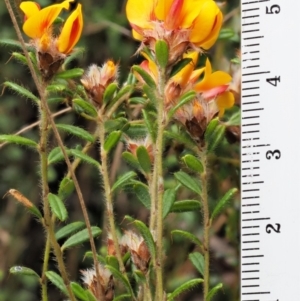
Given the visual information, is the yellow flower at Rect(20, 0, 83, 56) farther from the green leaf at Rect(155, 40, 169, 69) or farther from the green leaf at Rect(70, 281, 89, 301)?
the green leaf at Rect(70, 281, 89, 301)

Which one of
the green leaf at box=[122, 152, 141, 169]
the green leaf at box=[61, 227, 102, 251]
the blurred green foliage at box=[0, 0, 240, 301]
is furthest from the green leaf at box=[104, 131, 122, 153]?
the blurred green foliage at box=[0, 0, 240, 301]

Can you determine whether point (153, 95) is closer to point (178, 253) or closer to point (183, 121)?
point (183, 121)

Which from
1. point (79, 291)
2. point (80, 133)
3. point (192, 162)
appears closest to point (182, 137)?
point (192, 162)

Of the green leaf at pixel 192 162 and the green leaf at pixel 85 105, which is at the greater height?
the green leaf at pixel 85 105

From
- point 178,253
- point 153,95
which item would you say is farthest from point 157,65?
point 178,253

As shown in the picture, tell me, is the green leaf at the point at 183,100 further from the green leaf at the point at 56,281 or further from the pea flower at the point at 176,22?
the green leaf at the point at 56,281

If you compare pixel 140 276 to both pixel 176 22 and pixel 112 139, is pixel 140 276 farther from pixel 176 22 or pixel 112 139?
pixel 176 22

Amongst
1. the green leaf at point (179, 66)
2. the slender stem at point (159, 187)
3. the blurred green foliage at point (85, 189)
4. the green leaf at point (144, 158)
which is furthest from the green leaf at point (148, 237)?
the blurred green foliage at point (85, 189)
